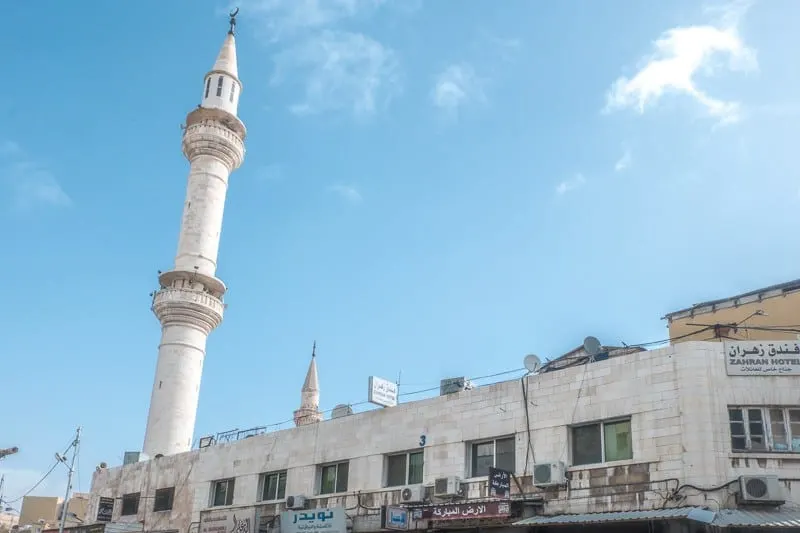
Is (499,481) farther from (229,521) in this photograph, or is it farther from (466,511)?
(229,521)

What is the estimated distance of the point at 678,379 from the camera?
18.6m

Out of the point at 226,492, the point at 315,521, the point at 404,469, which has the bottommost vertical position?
the point at 315,521

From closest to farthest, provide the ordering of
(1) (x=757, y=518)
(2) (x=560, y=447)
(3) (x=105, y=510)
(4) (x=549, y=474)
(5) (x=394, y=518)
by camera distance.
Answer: (1) (x=757, y=518)
(4) (x=549, y=474)
(2) (x=560, y=447)
(5) (x=394, y=518)
(3) (x=105, y=510)

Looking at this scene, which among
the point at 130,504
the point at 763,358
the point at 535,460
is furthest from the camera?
the point at 130,504

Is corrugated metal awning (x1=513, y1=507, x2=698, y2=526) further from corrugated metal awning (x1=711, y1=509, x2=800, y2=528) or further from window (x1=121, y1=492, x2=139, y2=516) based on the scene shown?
window (x1=121, y1=492, x2=139, y2=516)

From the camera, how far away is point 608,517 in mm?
17938

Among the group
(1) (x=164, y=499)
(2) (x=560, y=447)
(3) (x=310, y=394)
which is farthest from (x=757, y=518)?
(3) (x=310, y=394)

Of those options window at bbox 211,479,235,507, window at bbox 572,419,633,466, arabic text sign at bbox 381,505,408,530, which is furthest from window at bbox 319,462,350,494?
window at bbox 572,419,633,466

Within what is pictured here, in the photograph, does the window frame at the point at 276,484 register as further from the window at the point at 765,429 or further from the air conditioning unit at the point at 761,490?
the air conditioning unit at the point at 761,490

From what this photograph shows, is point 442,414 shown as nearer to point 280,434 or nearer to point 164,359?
point 280,434

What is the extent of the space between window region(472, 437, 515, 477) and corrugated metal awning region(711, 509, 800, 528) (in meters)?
5.88

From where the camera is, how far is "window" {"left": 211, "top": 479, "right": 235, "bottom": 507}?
28781 millimetres

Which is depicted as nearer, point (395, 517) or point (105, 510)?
point (395, 517)

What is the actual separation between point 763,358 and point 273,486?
1588 centimetres
